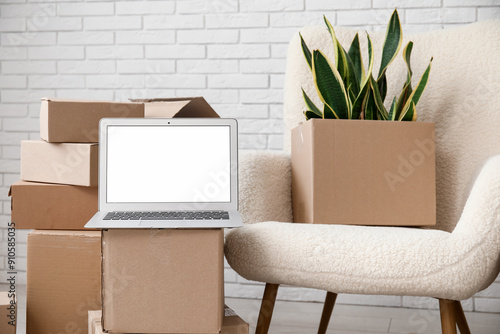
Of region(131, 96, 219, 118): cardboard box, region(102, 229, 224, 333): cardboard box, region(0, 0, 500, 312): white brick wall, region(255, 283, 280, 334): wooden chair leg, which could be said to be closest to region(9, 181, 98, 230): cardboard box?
region(131, 96, 219, 118): cardboard box

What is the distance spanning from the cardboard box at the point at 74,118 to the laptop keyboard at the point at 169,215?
10.0 inches

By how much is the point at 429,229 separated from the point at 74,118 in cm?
80

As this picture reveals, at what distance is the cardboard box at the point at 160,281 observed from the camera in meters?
0.86

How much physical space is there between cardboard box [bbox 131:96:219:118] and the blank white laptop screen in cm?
13

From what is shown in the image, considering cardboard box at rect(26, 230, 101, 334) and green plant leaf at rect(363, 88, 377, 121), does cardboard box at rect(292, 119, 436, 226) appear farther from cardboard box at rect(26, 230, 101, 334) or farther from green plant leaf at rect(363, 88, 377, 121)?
cardboard box at rect(26, 230, 101, 334)

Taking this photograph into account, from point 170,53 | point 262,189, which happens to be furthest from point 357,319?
point 170,53

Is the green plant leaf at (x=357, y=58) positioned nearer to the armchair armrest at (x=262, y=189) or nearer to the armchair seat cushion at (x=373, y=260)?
the armchair armrest at (x=262, y=189)

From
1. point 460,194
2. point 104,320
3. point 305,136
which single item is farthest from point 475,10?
point 104,320

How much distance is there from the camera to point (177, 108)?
1.19 m

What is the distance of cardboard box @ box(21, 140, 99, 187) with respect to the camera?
1.14 metres

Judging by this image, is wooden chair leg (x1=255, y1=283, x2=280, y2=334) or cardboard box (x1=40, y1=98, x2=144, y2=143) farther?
cardboard box (x1=40, y1=98, x2=144, y2=143)

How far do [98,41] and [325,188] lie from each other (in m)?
1.40

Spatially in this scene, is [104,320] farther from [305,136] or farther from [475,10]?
[475,10]

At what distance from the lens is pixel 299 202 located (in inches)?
46.5
